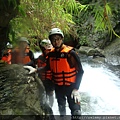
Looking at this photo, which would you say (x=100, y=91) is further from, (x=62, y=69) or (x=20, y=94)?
(x=20, y=94)

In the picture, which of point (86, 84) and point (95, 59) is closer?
point (86, 84)

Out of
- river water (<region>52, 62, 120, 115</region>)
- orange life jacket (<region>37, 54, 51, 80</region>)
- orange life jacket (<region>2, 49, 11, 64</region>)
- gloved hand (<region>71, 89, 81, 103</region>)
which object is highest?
orange life jacket (<region>2, 49, 11, 64</region>)

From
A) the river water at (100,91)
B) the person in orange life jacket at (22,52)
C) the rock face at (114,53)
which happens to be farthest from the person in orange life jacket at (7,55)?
the rock face at (114,53)

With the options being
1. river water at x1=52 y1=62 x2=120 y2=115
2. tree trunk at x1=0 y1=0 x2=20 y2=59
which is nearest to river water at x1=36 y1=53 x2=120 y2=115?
river water at x1=52 y1=62 x2=120 y2=115

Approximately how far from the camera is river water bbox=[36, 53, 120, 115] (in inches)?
216

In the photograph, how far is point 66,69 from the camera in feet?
10.7

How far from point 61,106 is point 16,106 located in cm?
126

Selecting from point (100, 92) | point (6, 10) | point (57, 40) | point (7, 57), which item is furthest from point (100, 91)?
point (6, 10)

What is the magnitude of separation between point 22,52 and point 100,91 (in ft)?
12.2

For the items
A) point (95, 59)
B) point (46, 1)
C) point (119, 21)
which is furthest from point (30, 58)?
point (119, 21)

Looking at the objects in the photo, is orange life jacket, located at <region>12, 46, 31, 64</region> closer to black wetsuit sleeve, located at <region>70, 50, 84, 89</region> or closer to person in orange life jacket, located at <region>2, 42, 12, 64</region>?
person in orange life jacket, located at <region>2, 42, 12, 64</region>

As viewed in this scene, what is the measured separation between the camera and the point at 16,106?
8.40 ft

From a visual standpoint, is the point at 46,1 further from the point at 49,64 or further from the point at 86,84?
the point at 86,84

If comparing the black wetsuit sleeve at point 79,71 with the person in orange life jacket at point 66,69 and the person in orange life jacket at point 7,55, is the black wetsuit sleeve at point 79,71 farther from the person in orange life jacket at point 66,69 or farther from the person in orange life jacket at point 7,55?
the person in orange life jacket at point 7,55
